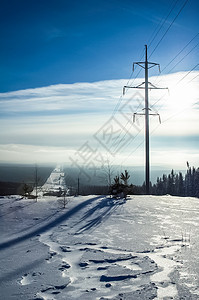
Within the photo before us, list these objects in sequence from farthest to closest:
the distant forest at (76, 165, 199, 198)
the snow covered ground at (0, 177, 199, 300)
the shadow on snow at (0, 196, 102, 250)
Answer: the distant forest at (76, 165, 199, 198)
the shadow on snow at (0, 196, 102, 250)
the snow covered ground at (0, 177, 199, 300)

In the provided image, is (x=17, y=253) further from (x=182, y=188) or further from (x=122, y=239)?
(x=182, y=188)

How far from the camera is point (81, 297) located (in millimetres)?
3297

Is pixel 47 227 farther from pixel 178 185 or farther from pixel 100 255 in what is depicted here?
pixel 178 185

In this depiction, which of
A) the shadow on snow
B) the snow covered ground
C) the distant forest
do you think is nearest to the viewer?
the snow covered ground

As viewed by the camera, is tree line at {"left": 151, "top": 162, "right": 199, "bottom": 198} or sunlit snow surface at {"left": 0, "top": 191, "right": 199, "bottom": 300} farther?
tree line at {"left": 151, "top": 162, "right": 199, "bottom": 198}

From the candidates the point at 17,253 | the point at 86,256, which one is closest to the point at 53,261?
the point at 86,256

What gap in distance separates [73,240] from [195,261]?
3.16 m

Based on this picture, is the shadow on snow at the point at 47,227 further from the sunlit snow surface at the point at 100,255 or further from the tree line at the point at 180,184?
the tree line at the point at 180,184

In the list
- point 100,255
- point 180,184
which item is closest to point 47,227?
point 100,255

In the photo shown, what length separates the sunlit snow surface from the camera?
3475 mm

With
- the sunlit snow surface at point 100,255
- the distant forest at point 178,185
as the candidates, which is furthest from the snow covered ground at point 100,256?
the distant forest at point 178,185

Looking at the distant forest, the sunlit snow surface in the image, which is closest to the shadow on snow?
the sunlit snow surface

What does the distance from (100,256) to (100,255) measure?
59mm

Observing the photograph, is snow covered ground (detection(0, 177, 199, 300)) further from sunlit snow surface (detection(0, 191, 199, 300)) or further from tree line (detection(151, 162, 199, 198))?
tree line (detection(151, 162, 199, 198))
